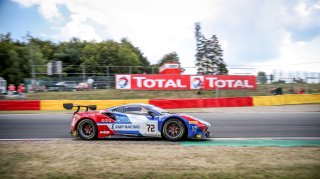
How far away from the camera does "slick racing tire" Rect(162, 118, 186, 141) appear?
9109mm

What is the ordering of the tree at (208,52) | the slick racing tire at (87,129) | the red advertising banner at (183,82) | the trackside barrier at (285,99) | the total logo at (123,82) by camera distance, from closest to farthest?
the slick racing tire at (87,129) → the trackside barrier at (285,99) → the total logo at (123,82) → the red advertising banner at (183,82) → the tree at (208,52)

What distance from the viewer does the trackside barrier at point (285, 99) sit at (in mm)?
21969

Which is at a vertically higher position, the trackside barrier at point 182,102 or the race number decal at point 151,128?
the trackside barrier at point 182,102

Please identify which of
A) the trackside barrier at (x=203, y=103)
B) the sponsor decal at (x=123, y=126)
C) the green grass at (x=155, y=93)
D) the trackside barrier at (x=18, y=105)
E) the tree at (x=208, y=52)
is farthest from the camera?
the tree at (x=208, y=52)

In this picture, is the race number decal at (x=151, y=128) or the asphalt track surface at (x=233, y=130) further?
the asphalt track surface at (x=233, y=130)

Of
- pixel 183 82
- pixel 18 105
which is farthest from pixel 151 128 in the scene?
pixel 183 82

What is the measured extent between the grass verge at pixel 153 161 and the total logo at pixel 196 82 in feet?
59.9

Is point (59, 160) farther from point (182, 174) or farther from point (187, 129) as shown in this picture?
point (187, 129)

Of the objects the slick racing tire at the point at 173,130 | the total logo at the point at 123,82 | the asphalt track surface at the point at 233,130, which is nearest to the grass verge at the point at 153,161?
the slick racing tire at the point at 173,130

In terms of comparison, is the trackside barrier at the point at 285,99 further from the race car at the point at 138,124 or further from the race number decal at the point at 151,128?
the race number decal at the point at 151,128

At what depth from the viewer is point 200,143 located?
29.2ft

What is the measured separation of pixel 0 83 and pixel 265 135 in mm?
26268

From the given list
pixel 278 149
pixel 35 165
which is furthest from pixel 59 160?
pixel 278 149

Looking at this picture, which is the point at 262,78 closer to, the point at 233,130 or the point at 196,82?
the point at 196,82
